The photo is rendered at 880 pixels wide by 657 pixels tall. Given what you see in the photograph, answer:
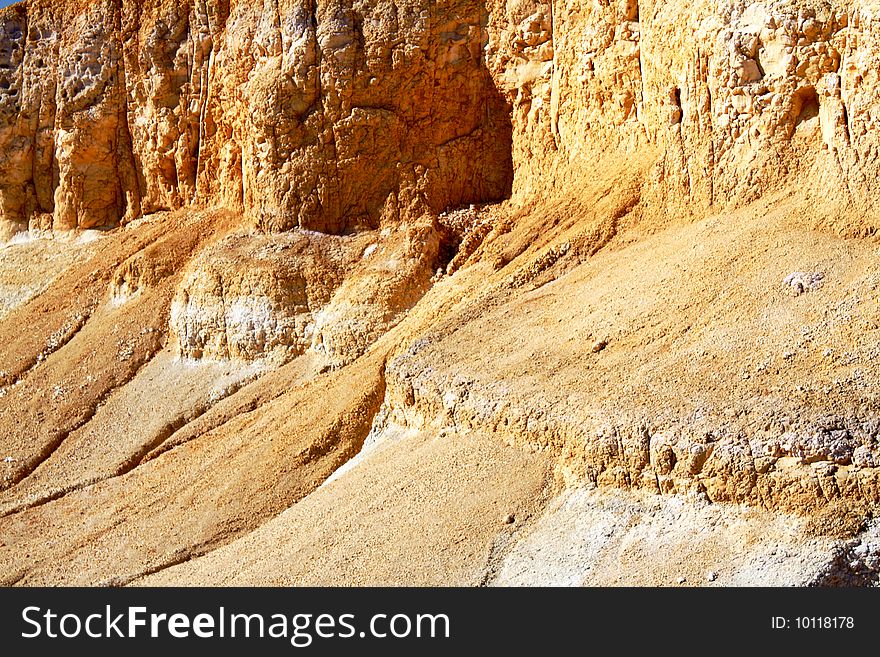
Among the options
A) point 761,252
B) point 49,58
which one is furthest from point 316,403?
point 49,58

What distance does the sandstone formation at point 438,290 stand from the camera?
16391 mm

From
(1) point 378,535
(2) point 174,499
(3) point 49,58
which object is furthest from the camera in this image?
(3) point 49,58

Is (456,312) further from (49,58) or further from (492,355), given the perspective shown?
(49,58)

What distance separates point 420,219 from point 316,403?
19.4 ft

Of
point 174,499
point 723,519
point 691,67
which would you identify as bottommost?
point 174,499

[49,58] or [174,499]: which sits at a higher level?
[49,58]

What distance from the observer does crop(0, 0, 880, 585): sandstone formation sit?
53.8 feet

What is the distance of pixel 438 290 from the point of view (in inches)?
989

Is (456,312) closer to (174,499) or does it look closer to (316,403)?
(316,403)

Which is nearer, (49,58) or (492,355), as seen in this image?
(492,355)

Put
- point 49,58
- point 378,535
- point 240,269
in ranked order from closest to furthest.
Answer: point 378,535
point 240,269
point 49,58

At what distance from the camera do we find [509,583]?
15.9 meters

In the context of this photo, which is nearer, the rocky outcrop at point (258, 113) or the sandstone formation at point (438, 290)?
the sandstone formation at point (438, 290)

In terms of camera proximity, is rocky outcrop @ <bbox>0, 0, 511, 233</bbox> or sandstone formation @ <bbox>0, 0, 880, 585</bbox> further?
rocky outcrop @ <bbox>0, 0, 511, 233</bbox>
